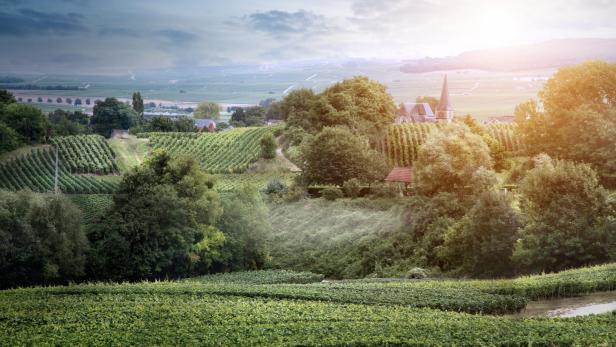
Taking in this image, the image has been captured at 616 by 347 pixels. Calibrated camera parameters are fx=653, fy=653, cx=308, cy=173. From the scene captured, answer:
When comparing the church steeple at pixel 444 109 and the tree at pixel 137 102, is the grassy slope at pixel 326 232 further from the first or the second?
the tree at pixel 137 102

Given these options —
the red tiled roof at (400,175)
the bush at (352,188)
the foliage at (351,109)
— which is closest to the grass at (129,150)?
the foliage at (351,109)

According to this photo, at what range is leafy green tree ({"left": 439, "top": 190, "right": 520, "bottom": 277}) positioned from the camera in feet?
67.0

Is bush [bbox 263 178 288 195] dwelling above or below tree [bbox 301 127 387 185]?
below

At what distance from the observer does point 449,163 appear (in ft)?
87.8

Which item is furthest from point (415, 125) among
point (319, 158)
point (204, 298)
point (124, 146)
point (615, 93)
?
point (204, 298)

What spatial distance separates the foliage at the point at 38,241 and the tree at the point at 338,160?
1430 cm

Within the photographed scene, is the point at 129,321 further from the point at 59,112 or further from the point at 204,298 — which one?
the point at 59,112

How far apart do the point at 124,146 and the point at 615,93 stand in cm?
3101

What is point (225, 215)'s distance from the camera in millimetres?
26516

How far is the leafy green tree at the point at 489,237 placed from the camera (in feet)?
67.0

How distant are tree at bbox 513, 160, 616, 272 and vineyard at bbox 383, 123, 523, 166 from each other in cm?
1856

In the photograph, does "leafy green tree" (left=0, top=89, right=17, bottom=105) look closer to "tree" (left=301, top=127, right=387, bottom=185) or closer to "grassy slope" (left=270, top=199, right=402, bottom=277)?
"tree" (left=301, top=127, right=387, bottom=185)

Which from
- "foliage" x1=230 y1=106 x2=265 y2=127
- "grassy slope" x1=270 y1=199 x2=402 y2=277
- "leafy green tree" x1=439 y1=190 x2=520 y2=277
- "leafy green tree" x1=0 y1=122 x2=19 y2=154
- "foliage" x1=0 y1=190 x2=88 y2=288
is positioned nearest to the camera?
"leafy green tree" x1=439 y1=190 x2=520 y2=277

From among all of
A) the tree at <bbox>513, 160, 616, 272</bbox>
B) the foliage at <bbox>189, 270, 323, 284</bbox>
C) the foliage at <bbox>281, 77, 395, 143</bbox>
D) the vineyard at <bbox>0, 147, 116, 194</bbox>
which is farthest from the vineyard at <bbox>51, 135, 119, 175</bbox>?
the tree at <bbox>513, 160, 616, 272</bbox>
